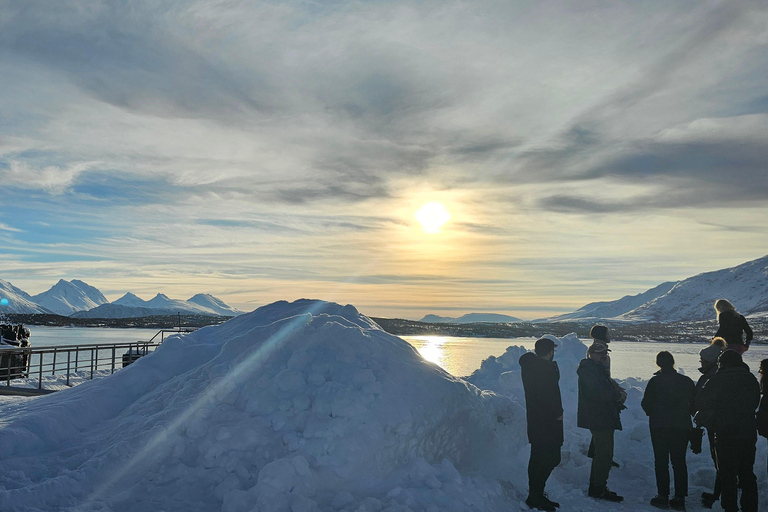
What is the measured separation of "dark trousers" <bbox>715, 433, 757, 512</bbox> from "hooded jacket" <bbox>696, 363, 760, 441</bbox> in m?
0.10

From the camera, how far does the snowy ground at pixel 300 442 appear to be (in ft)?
19.7

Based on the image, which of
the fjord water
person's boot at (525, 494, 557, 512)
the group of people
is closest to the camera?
the group of people

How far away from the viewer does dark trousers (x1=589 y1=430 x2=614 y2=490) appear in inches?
268

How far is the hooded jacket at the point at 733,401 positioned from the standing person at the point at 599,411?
1.06 meters

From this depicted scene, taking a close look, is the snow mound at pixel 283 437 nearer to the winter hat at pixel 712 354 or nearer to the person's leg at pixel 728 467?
the person's leg at pixel 728 467

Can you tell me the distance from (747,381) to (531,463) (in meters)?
2.68

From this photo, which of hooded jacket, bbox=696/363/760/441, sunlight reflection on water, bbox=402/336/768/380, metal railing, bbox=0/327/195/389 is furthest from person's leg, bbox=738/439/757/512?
metal railing, bbox=0/327/195/389

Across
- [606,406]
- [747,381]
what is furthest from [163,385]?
[747,381]

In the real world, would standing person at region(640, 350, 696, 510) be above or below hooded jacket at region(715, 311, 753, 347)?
below

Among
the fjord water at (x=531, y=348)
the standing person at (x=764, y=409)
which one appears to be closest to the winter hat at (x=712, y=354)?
the standing person at (x=764, y=409)

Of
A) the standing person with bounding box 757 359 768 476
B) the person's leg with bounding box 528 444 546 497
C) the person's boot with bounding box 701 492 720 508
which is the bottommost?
the person's boot with bounding box 701 492 720 508

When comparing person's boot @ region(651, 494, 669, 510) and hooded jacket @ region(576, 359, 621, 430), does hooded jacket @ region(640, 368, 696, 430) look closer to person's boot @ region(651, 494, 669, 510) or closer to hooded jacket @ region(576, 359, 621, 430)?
hooded jacket @ region(576, 359, 621, 430)

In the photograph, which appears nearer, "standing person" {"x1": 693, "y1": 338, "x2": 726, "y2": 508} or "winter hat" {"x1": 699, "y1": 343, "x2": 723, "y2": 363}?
"standing person" {"x1": 693, "y1": 338, "x2": 726, "y2": 508}

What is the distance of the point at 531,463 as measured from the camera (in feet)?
21.9
